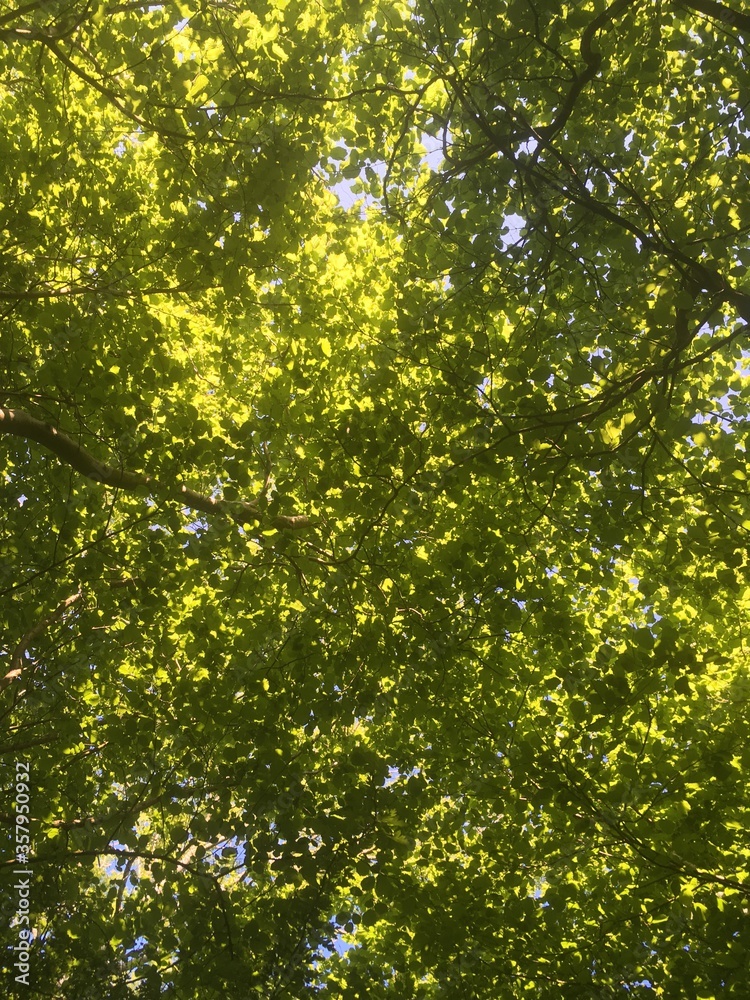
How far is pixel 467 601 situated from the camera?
6.41 m

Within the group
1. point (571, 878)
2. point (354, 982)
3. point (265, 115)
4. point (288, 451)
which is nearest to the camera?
point (354, 982)

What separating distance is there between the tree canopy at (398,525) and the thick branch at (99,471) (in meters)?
→ 0.04

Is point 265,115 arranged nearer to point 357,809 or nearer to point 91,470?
point 91,470

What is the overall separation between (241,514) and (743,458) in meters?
4.73

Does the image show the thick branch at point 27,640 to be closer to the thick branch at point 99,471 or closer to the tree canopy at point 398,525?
the tree canopy at point 398,525

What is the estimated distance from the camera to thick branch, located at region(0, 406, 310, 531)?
18.9ft

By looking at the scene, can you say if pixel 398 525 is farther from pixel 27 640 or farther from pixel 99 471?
pixel 27 640

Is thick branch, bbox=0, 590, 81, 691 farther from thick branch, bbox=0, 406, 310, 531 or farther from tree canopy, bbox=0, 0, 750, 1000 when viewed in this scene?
thick branch, bbox=0, 406, 310, 531

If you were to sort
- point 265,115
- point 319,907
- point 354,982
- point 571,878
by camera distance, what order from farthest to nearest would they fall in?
point 571,878, point 265,115, point 354,982, point 319,907

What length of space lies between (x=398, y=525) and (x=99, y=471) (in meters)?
2.98

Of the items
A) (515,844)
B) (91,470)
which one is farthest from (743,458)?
(91,470)

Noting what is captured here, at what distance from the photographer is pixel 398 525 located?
699cm

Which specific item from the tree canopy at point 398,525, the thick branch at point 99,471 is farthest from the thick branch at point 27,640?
the thick branch at point 99,471

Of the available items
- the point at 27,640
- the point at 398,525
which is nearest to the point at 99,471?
the point at 27,640
